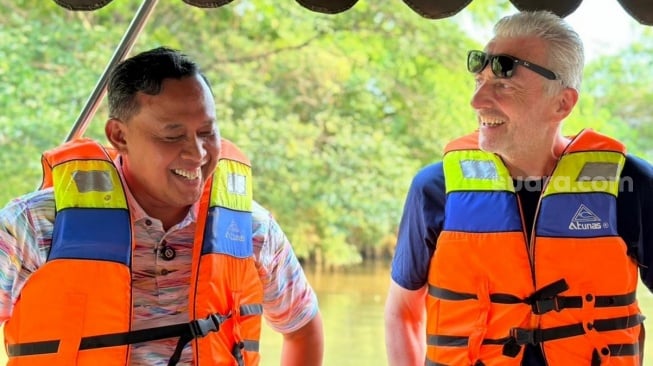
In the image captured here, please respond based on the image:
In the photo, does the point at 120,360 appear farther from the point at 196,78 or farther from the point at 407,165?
the point at 407,165

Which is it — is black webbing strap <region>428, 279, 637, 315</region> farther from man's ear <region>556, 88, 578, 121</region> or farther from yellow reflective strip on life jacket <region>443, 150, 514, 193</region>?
man's ear <region>556, 88, 578, 121</region>

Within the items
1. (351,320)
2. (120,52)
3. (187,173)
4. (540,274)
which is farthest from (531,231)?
(351,320)

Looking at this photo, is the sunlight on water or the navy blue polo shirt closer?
the navy blue polo shirt

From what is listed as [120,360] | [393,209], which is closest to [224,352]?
[120,360]

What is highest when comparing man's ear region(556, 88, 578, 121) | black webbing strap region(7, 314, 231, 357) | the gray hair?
the gray hair

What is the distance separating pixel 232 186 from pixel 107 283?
1.22ft

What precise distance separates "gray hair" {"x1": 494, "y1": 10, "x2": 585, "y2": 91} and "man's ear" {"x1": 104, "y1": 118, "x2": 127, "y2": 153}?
0.84m

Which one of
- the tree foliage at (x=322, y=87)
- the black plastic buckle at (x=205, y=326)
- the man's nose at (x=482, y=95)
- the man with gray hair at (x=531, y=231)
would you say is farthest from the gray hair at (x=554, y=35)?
the tree foliage at (x=322, y=87)

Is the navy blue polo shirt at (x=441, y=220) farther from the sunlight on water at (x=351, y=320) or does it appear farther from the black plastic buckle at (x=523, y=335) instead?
the sunlight on water at (x=351, y=320)

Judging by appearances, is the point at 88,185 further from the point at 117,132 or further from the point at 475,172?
the point at 475,172

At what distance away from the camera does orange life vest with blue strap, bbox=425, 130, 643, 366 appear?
1939 millimetres

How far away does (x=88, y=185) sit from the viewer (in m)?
1.80

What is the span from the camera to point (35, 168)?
630 centimetres

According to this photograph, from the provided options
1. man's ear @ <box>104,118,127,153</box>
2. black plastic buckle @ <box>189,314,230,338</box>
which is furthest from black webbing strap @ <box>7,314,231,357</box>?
man's ear @ <box>104,118,127,153</box>
